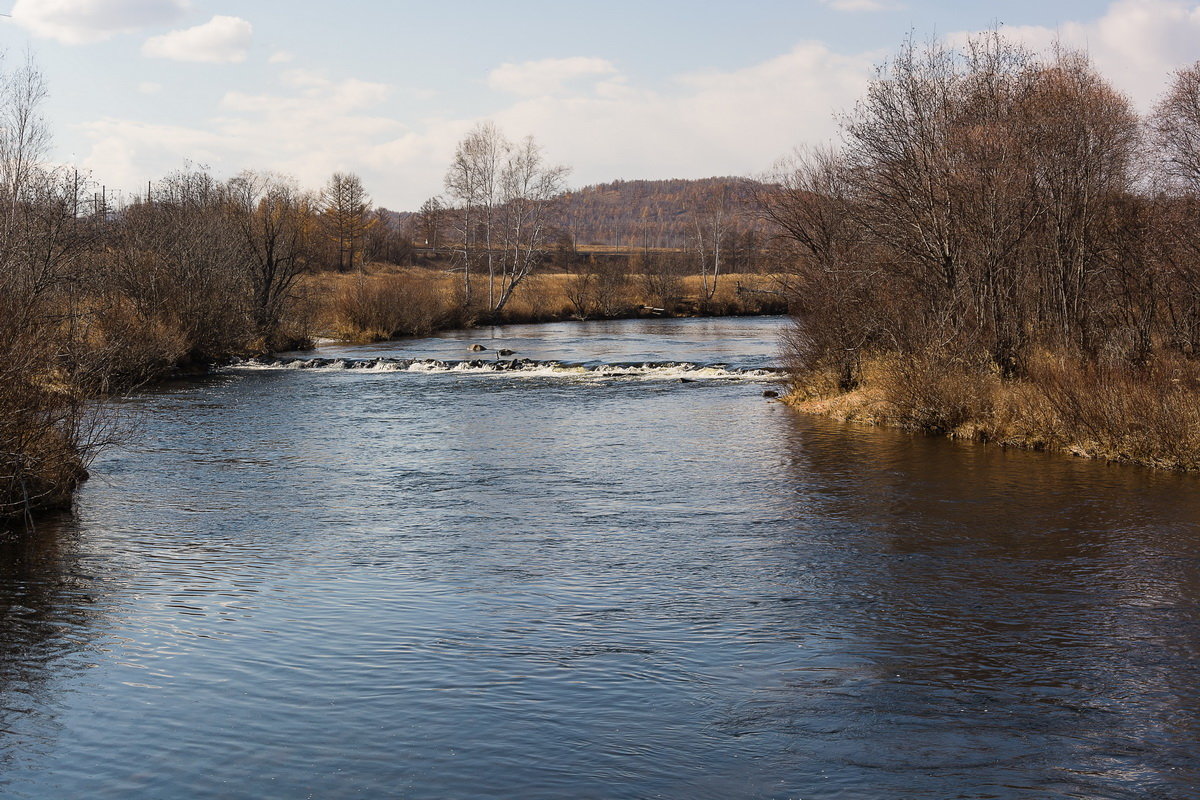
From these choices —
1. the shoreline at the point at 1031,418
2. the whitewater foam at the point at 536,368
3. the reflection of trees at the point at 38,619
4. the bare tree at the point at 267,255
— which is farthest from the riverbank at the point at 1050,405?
the bare tree at the point at 267,255

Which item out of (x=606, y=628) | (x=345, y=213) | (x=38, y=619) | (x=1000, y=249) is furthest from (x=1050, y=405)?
(x=345, y=213)

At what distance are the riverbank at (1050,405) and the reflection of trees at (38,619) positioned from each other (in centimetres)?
1483

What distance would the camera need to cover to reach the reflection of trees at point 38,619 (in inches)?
286

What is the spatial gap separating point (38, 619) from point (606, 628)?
202 inches

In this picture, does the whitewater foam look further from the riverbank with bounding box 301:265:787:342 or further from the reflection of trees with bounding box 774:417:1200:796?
the reflection of trees with bounding box 774:417:1200:796

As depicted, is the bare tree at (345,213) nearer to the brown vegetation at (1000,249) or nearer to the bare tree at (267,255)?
the bare tree at (267,255)

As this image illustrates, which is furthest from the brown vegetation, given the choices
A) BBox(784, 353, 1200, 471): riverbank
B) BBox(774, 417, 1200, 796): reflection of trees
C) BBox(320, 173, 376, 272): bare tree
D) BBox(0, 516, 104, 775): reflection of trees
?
BBox(320, 173, 376, 272): bare tree

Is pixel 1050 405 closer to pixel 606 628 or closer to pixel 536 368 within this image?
pixel 606 628

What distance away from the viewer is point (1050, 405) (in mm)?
A: 18312

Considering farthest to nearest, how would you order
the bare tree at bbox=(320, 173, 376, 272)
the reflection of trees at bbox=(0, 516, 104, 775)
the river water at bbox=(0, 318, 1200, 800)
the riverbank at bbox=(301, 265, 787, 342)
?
1. the bare tree at bbox=(320, 173, 376, 272)
2. the riverbank at bbox=(301, 265, 787, 342)
3. the reflection of trees at bbox=(0, 516, 104, 775)
4. the river water at bbox=(0, 318, 1200, 800)

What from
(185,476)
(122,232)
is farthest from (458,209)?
(185,476)

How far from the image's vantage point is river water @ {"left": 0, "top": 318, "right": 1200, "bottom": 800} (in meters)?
6.57

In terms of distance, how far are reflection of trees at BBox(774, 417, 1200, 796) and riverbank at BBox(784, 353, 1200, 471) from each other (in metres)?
0.73

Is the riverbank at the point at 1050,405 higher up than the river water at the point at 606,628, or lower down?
higher up
